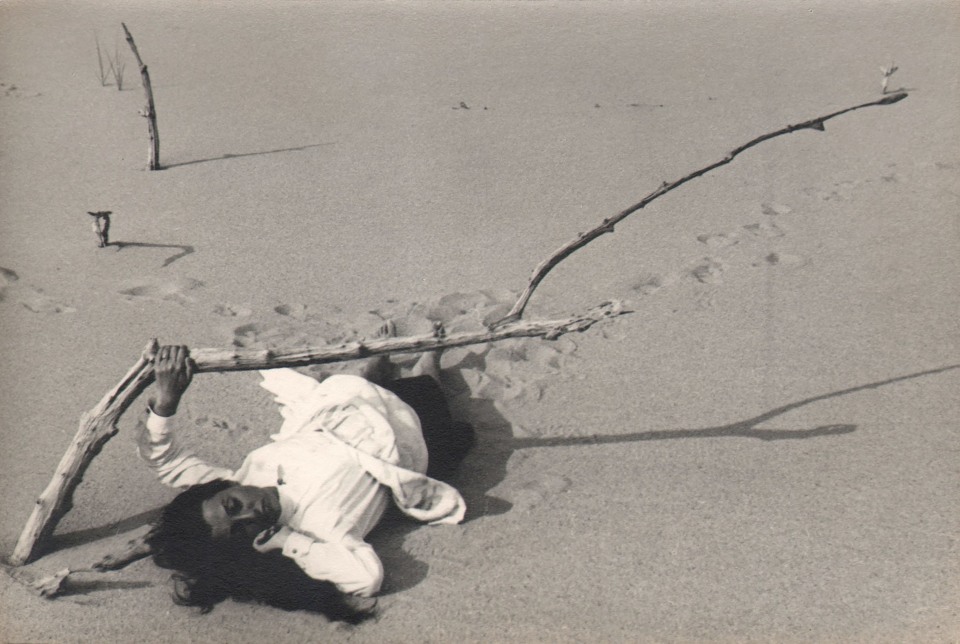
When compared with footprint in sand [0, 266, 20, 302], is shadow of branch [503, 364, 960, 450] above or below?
below

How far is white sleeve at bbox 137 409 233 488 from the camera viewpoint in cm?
218

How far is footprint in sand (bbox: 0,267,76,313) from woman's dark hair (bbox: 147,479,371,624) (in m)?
1.36

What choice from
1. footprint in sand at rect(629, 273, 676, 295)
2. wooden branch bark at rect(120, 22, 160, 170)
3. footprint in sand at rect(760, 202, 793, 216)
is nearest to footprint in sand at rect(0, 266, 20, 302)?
wooden branch bark at rect(120, 22, 160, 170)

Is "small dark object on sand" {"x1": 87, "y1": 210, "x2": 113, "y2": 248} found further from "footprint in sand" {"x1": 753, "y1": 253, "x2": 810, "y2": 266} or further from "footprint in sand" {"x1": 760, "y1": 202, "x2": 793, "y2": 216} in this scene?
"footprint in sand" {"x1": 760, "y1": 202, "x2": 793, "y2": 216}

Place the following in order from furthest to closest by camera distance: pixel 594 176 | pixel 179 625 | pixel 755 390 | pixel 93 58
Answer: pixel 93 58
pixel 594 176
pixel 755 390
pixel 179 625

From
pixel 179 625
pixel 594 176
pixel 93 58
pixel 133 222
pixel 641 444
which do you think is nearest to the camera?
pixel 179 625

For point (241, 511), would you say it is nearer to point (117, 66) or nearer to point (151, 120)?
point (151, 120)

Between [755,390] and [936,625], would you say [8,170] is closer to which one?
[755,390]

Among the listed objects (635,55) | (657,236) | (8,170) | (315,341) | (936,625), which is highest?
(635,55)

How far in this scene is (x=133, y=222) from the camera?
11.9 feet

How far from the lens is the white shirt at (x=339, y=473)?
209 cm

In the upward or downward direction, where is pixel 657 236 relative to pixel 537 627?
upward

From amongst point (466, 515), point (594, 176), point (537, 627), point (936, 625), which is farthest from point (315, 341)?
point (936, 625)

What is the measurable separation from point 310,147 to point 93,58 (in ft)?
4.91
